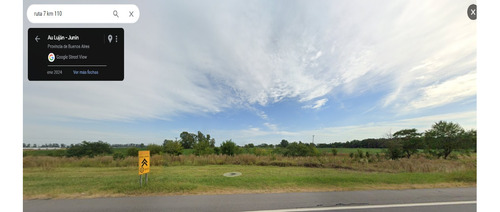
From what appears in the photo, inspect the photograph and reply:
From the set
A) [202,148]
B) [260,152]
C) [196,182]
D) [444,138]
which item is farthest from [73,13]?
[444,138]

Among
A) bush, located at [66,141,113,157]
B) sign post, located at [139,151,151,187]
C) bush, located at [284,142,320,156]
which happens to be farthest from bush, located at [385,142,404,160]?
bush, located at [66,141,113,157]

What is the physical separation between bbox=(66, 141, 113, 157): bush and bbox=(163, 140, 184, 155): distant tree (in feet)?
9.99

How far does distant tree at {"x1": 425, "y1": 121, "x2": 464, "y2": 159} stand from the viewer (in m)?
13.9

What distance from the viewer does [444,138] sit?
14.5m

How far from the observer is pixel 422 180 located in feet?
22.0

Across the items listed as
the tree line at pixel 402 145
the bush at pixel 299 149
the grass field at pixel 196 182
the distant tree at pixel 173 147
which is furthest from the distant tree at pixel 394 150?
the distant tree at pixel 173 147

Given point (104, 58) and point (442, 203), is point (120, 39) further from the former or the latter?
point (442, 203)

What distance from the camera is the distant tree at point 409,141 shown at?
15.2m

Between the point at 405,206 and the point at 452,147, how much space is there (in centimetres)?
1610

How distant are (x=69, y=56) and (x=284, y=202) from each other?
5.49m

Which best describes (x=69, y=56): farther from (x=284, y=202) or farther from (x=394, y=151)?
(x=394, y=151)

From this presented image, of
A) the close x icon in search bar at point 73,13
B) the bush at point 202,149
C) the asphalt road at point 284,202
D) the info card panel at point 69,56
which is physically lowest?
the bush at point 202,149

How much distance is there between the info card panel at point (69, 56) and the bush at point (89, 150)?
281 inches

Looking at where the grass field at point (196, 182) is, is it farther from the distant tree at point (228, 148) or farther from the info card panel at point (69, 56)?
the distant tree at point (228, 148)
